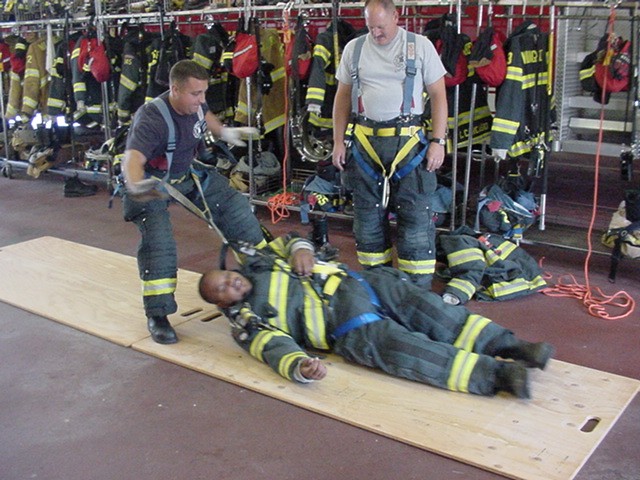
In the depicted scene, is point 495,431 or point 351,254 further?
point 351,254

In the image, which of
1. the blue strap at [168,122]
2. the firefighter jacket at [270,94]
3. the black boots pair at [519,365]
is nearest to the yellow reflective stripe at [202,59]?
the firefighter jacket at [270,94]

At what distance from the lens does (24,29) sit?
29.8ft

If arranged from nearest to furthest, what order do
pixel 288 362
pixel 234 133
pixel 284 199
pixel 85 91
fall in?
pixel 288 362
pixel 234 133
pixel 284 199
pixel 85 91

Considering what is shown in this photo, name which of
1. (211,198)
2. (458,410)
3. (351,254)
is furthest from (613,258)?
(211,198)

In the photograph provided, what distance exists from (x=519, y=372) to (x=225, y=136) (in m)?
1.99

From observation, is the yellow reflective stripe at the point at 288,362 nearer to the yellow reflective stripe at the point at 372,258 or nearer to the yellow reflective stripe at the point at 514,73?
the yellow reflective stripe at the point at 372,258

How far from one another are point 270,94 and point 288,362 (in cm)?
375

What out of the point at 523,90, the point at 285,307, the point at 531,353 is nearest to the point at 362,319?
the point at 285,307

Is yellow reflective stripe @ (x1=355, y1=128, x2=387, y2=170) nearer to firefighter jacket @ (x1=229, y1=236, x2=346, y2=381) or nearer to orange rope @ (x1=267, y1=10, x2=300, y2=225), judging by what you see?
firefighter jacket @ (x1=229, y1=236, x2=346, y2=381)

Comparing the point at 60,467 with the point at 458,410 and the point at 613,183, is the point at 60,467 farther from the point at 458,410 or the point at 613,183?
the point at 613,183

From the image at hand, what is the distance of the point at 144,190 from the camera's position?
338 cm

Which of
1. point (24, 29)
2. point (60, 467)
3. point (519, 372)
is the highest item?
point (24, 29)

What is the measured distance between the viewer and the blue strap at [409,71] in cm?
415

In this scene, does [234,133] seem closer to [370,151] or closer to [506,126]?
[370,151]
